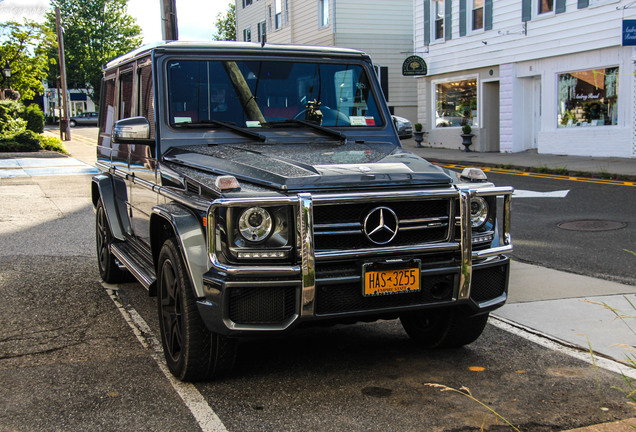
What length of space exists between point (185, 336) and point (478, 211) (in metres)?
1.86

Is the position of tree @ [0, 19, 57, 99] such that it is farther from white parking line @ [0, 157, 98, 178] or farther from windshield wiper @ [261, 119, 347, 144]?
windshield wiper @ [261, 119, 347, 144]

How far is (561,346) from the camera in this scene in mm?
5125

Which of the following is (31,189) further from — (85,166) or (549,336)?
(549,336)

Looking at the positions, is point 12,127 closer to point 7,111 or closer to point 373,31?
point 7,111

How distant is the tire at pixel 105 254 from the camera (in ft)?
23.0

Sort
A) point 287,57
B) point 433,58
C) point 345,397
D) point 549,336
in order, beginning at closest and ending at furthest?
point 345,397 → point 549,336 → point 287,57 → point 433,58

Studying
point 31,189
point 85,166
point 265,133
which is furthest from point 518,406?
point 85,166

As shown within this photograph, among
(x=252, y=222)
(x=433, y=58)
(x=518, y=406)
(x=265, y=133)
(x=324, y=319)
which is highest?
(x=433, y=58)

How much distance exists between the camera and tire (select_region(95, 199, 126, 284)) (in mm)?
7018

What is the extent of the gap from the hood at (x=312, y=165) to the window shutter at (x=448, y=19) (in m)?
22.7

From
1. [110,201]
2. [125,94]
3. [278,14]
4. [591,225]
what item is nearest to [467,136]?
[591,225]

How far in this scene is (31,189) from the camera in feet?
53.9

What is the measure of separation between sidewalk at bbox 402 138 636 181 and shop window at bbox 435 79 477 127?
5.67ft

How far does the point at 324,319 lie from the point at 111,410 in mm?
1274
